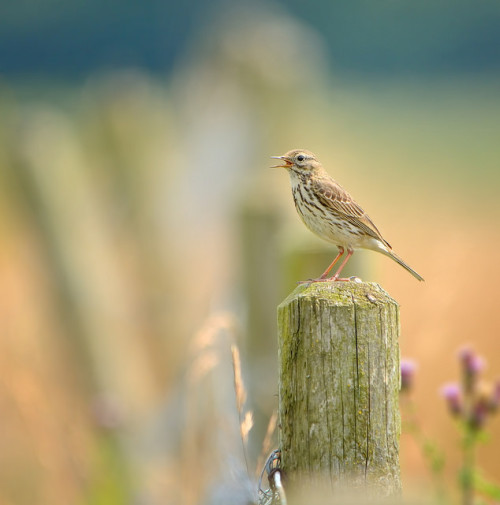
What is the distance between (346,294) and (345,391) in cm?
33

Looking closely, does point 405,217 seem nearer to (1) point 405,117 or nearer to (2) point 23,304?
(2) point 23,304

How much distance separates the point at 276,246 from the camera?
6367 millimetres

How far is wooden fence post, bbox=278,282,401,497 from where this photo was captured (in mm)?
2771

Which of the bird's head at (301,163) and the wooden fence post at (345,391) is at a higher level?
the bird's head at (301,163)

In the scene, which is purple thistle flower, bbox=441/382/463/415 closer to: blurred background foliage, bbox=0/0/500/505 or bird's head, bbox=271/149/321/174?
blurred background foliage, bbox=0/0/500/505

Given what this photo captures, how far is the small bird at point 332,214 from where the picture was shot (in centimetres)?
475

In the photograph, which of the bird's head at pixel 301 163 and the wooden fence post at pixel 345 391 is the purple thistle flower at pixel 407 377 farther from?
the bird's head at pixel 301 163

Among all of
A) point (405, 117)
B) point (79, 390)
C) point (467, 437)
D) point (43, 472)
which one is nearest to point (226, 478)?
point (467, 437)

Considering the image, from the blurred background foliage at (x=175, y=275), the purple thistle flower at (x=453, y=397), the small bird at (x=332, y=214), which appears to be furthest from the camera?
the blurred background foliage at (x=175, y=275)

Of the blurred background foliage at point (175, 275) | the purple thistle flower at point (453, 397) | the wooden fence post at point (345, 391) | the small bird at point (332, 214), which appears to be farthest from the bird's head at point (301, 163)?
the wooden fence post at point (345, 391)

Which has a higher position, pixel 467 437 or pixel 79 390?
pixel 467 437

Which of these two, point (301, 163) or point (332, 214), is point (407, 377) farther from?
point (301, 163)

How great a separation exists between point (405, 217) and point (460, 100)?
16570 mm

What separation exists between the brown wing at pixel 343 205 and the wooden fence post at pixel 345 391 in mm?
1960
